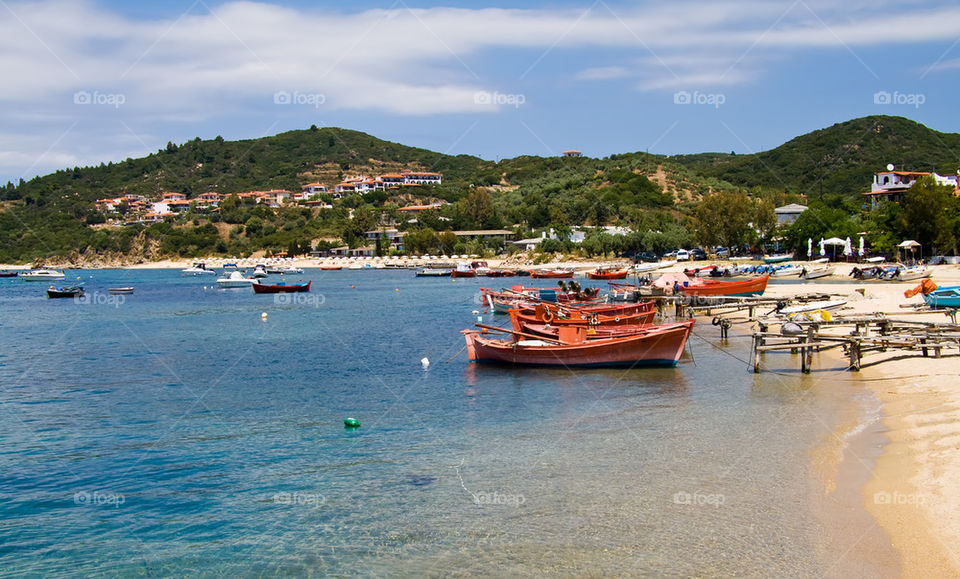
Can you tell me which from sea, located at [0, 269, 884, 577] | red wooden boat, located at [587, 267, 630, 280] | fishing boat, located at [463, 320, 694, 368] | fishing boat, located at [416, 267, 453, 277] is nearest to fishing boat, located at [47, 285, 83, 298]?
fishing boat, located at [416, 267, 453, 277]

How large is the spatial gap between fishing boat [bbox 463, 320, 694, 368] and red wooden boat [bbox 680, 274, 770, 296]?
2071 centimetres

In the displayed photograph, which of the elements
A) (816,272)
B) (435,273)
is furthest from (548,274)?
(816,272)

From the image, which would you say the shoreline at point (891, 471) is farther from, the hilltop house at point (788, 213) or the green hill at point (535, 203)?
the green hill at point (535, 203)

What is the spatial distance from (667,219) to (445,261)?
3404 centimetres

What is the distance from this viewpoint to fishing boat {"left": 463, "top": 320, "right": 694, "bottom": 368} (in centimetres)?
2350

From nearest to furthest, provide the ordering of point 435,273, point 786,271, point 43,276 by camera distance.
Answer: point 786,271
point 435,273
point 43,276

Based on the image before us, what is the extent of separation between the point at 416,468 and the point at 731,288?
111 ft

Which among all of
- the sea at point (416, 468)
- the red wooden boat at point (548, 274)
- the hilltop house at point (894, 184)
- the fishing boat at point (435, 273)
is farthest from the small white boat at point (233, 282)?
the hilltop house at point (894, 184)

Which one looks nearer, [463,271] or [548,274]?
[548,274]

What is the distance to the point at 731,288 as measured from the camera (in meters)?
43.8

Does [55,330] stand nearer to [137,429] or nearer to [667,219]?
[137,429]

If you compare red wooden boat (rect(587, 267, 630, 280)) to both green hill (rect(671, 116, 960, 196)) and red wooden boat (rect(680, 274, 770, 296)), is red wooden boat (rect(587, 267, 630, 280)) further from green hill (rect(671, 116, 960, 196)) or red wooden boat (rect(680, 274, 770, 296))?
green hill (rect(671, 116, 960, 196))

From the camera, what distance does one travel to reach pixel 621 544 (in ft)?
33.7

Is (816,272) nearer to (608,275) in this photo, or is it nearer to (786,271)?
(786,271)
